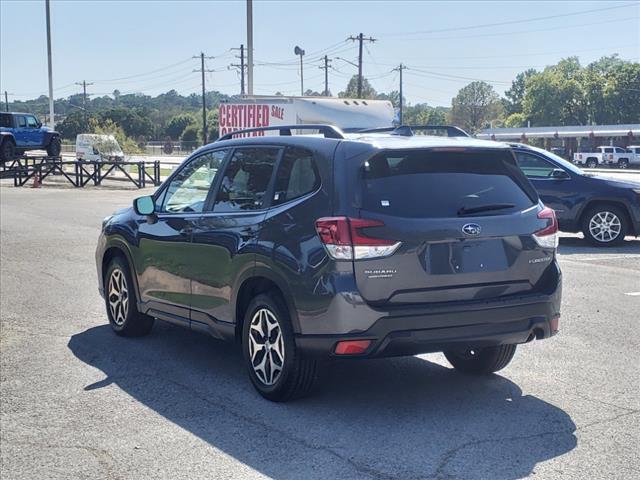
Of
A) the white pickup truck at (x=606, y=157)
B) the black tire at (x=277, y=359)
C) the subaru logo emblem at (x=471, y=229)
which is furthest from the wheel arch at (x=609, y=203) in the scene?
the white pickup truck at (x=606, y=157)

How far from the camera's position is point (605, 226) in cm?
1371

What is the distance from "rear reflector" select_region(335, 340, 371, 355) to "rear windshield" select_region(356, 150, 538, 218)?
80 cm

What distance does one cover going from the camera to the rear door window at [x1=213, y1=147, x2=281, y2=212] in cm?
575

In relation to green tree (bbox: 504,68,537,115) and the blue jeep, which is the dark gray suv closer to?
the blue jeep

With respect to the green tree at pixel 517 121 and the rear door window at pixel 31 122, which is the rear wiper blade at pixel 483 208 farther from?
the green tree at pixel 517 121

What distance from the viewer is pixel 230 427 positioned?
5.11m

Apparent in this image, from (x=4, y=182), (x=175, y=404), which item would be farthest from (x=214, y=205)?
(x=4, y=182)

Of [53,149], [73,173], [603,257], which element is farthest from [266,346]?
[53,149]

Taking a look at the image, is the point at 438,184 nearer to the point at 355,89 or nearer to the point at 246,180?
the point at 246,180

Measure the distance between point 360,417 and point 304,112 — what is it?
19.9m

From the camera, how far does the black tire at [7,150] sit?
37.2 metres

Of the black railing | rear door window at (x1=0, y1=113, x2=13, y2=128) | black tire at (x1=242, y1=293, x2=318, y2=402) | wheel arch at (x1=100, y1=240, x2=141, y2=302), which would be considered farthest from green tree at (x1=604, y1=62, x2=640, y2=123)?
black tire at (x1=242, y1=293, x2=318, y2=402)

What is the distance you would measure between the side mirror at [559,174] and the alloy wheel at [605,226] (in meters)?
0.82

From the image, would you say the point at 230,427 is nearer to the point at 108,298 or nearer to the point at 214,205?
the point at 214,205
